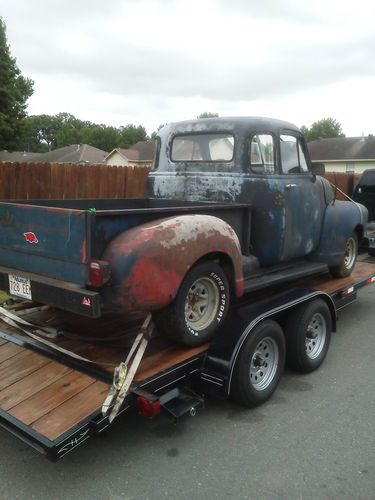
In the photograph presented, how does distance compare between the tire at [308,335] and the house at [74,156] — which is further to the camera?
the house at [74,156]

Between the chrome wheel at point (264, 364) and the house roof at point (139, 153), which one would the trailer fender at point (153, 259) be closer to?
the chrome wheel at point (264, 364)

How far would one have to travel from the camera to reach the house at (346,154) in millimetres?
40031

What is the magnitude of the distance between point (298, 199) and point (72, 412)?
124 inches

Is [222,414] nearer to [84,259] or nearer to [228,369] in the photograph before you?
[228,369]

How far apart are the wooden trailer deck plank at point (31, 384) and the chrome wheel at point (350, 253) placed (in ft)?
13.6

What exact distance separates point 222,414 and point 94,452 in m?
1.08

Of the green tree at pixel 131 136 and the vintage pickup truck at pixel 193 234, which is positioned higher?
the green tree at pixel 131 136

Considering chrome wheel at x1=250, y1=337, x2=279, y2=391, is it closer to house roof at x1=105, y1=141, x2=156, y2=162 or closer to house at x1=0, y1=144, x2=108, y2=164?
house roof at x1=105, y1=141, x2=156, y2=162

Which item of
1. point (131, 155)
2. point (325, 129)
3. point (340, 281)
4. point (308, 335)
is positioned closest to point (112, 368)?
point (308, 335)

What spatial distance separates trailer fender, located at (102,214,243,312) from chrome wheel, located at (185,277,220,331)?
285mm

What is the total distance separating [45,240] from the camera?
323 cm

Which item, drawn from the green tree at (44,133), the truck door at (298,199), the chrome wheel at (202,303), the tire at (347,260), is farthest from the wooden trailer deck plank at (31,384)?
the green tree at (44,133)

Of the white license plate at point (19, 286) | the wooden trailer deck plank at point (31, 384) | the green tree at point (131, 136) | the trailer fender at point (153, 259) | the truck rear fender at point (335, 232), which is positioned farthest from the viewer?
the green tree at point (131, 136)

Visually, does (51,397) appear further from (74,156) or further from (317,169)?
(74,156)
